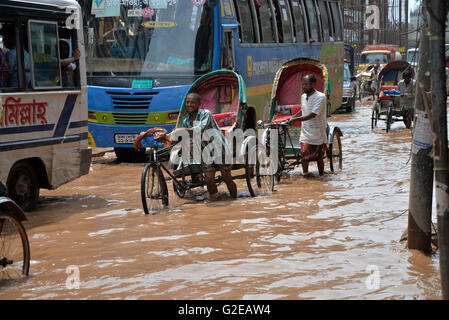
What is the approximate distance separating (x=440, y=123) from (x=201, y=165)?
4.73 m

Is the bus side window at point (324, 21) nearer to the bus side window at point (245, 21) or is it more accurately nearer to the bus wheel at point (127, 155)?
the bus side window at point (245, 21)

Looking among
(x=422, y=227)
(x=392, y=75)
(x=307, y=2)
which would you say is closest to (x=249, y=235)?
(x=422, y=227)

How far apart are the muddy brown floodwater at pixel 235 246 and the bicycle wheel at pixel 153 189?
0.21 meters

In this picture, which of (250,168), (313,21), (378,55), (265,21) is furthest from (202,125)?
(378,55)

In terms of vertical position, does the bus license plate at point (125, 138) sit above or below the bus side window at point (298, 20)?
below

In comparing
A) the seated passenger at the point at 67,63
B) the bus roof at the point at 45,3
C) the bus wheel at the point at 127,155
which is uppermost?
the bus roof at the point at 45,3

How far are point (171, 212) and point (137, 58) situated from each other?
512 centimetres

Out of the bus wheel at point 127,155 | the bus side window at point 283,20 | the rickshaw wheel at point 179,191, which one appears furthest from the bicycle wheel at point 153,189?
the bus side window at point 283,20

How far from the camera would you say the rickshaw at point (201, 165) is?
8.55m

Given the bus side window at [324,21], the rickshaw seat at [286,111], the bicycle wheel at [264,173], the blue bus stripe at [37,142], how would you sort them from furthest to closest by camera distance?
1. the bus side window at [324,21]
2. the rickshaw seat at [286,111]
3. the bicycle wheel at [264,173]
4. the blue bus stripe at [37,142]

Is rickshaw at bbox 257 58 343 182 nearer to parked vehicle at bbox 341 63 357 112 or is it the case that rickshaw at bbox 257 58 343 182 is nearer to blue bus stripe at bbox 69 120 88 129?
blue bus stripe at bbox 69 120 88 129

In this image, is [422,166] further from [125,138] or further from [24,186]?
[125,138]

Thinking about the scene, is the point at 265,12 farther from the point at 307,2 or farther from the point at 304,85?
the point at 304,85

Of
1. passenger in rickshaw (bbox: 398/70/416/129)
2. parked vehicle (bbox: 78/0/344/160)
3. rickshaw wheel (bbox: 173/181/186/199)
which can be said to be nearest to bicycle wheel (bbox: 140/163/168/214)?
rickshaw wheel (bbox: 173/181/186/199)
